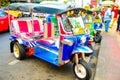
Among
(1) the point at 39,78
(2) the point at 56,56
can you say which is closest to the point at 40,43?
(2) the point at 56,56

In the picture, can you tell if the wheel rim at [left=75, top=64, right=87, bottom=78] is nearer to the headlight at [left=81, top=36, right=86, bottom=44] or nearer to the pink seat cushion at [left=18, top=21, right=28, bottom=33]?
the headlight at [left=81, top=36, right=86, bottom=44]

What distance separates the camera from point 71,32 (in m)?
5.76

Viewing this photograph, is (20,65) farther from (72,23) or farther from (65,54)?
(72,23)

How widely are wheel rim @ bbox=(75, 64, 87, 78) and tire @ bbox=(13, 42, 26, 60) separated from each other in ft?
7.07

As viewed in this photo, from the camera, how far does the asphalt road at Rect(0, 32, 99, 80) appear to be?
5570 millimetres

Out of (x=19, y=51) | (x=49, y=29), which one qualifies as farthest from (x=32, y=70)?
(x=49, y=29)

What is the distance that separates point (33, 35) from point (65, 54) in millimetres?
2152

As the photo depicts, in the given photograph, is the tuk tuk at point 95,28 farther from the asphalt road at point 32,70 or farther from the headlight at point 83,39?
the headlight at point 83,39

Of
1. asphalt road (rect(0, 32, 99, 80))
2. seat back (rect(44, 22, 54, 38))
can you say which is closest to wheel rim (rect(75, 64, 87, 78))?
asphalt road (rect(0, 32, 99, 80))

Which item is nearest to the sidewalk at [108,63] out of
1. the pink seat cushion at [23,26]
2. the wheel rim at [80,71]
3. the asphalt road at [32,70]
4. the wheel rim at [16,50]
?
the asphalt road at [32,70]

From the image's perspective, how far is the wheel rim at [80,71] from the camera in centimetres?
529

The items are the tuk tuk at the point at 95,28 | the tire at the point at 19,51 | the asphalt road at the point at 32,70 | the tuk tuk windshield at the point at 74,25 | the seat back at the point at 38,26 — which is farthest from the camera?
the tuk tuk at the point at 95,28

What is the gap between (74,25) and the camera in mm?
5957

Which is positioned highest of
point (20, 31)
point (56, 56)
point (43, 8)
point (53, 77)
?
point (43, 8)
